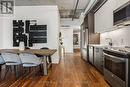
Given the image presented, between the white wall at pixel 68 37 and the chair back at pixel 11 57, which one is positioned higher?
the white wall at pixel 68 37

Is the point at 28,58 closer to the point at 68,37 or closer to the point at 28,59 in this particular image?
the point at 28,59

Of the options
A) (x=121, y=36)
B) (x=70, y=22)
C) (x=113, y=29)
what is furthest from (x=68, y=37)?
(x=121, y=36)

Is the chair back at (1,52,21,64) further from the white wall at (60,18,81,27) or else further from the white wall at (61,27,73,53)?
the white wall at (61,27,73,53)

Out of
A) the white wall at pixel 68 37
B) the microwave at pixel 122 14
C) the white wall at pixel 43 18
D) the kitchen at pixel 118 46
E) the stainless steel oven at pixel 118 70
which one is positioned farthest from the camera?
the white wall at pixel 68 37

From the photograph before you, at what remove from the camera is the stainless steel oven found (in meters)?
3.23

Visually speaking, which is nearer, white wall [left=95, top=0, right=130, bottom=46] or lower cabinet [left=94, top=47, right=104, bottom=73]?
white wall [left=95, top=0, right=130, bottom=46]

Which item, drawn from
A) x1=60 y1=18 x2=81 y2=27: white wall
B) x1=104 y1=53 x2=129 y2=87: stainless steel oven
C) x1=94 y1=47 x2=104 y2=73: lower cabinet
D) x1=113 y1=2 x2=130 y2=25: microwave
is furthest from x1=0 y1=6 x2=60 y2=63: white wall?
x1=60 y1=18 x2=81 y2=27: white wall

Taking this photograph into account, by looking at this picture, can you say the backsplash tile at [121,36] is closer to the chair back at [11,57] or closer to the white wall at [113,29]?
the white wall at [113,29]

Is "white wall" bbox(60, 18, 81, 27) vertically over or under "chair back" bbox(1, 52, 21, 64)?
over

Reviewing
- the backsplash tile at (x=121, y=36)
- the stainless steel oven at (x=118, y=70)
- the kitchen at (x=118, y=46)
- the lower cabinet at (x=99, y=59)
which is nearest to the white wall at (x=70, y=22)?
the kitchen at (x=118, y=46)

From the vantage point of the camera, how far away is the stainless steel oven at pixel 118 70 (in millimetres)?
3230

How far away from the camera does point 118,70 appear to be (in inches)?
143

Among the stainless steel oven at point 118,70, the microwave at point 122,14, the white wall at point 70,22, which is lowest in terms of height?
the stainless steel oven at point 118,70

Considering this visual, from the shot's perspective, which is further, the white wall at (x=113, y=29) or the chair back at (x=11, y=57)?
the chair back at (x=11, y=57)
